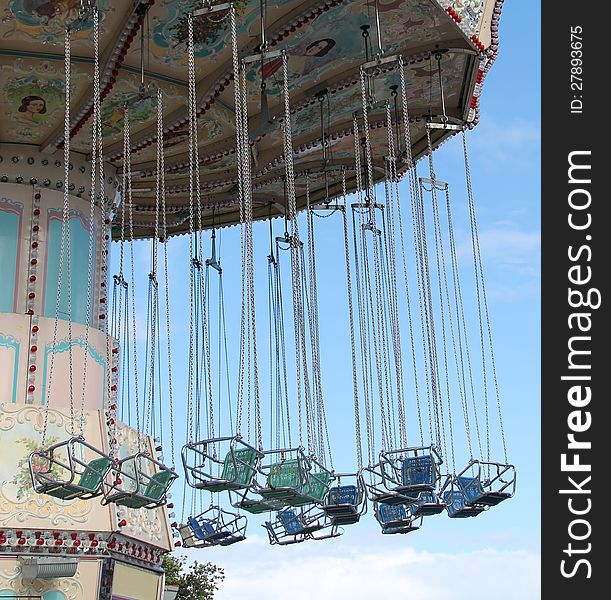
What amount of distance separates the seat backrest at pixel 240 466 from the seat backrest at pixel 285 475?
1.19 feet

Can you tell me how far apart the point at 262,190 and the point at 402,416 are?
5926 mm

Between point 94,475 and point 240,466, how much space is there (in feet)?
4.64

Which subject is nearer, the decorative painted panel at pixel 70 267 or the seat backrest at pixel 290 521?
the seat backrest at pixel 290 521

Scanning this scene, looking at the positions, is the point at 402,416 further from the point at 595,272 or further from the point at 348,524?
the point at 595,272

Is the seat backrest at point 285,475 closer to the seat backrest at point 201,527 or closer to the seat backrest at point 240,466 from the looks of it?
the seat backrest at point 240,466

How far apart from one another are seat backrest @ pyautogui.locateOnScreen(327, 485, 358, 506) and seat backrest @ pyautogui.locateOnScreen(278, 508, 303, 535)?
1.67 m

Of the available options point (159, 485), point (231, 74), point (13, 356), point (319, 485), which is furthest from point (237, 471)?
point (231, 74)

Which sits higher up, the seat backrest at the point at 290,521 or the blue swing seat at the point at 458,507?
the blue swing seat at the point at 458,507

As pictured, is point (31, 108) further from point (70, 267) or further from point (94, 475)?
point (94, 475)

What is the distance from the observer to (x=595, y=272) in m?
10.1

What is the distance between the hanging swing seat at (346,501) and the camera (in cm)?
1150

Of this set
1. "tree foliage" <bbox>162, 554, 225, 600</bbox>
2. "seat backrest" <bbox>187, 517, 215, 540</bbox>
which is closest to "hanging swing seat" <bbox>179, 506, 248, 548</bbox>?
"seat backrest" <bbox>187, 517, 215, 540</bbox>

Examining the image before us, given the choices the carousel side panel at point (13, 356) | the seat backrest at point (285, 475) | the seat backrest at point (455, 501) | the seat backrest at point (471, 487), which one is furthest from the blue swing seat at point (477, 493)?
the carousel side panel at point (13, 356)

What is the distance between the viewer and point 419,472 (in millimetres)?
10961
